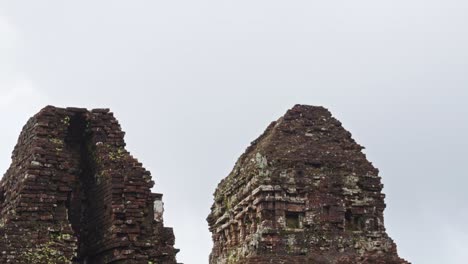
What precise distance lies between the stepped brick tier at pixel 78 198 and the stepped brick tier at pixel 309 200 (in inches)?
322

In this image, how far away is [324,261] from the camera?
2044cm

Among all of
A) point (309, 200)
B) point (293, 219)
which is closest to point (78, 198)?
point (293, 219)

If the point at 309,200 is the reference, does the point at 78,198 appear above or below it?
below

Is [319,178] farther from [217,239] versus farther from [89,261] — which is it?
[89,261]

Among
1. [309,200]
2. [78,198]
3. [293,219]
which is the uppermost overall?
[309,200]

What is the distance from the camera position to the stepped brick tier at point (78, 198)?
11.3 metres

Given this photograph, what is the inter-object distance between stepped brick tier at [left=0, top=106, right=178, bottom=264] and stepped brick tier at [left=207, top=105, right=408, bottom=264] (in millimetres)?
8181

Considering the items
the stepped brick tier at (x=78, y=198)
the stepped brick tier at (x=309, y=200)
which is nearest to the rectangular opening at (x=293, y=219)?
the stepped brick tier at (x=309, y=200)

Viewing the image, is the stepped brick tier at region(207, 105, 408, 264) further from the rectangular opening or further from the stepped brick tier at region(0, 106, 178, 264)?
the stepped brick tier at region(0, 106, 178, 264)

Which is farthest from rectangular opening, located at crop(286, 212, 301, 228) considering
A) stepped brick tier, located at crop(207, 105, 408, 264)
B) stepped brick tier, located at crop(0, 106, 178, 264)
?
stepped brick tier, located at crop(0, 106, 178, 264)

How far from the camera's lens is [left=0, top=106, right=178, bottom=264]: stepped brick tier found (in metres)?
11.3

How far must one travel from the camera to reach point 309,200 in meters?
21.1

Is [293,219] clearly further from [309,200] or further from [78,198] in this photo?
[78,198]

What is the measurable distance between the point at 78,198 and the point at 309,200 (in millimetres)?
9424
